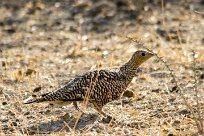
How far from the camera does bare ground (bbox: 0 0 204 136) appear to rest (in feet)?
25.1

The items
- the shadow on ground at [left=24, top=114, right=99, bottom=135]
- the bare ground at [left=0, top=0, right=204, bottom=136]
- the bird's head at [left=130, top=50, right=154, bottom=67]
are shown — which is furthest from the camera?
the bird's head at [left=130, top=50, right=154, bottom=67]

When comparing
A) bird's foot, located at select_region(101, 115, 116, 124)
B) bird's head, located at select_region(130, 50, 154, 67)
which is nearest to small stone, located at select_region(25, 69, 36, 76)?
bird's head, located at select_region(130, 50, 154, 67)

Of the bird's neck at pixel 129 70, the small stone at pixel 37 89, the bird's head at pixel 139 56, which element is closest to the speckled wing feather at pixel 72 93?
the bird's neck at pixel 129 70

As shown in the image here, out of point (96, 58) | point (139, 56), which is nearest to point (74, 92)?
point (139, 56)

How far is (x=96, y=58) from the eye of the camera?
33.6 ft

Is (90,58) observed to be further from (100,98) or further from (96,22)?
(100,98)

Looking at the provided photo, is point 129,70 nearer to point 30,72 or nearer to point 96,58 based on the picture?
point 96,58

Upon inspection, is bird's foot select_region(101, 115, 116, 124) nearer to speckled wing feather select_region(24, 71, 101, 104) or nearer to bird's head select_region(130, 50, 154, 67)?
speckled wing feather select_region(24, 71, 101, 104)

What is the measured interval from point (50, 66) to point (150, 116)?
375 cm

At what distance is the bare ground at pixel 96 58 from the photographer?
7.66 metres

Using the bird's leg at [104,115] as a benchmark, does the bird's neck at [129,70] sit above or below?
above

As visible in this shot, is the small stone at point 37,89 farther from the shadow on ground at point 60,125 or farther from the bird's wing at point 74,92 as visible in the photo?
the bird's wing at point 74,92

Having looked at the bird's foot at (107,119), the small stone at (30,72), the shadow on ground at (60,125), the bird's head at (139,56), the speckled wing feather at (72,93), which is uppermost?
the bird's head at (139,56)

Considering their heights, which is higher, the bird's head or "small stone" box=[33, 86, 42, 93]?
the bird's head
